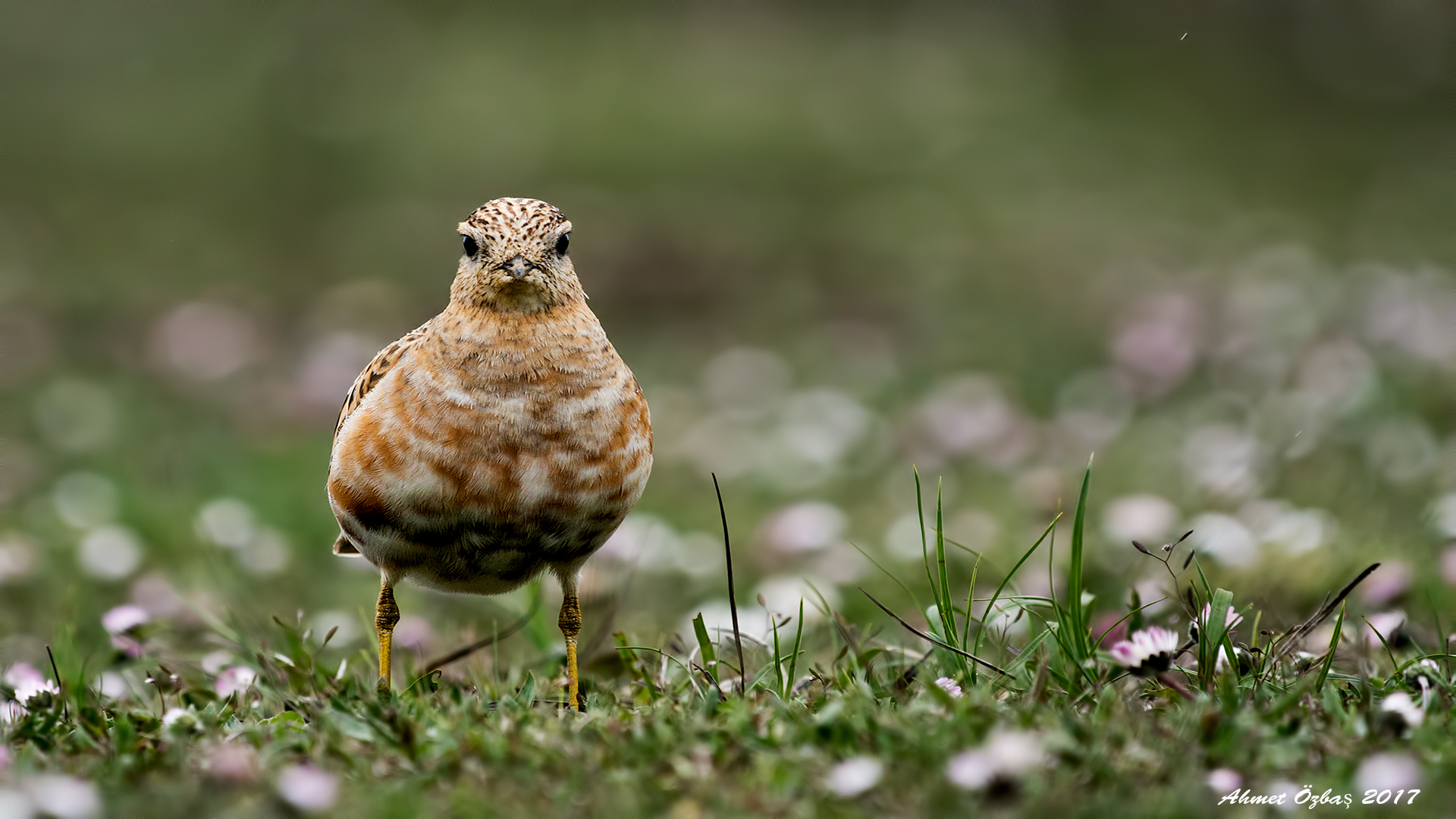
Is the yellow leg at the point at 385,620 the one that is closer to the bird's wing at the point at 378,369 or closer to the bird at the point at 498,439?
the bird at the point at 498,439

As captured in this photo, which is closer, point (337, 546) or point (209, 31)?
point (337, 546)

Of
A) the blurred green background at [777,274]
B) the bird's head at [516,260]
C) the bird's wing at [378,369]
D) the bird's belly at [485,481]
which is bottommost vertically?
the bird's belly at [485,481]

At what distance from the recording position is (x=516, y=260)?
465cm

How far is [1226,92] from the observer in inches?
658

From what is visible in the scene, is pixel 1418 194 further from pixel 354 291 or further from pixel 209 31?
pixel 209 31

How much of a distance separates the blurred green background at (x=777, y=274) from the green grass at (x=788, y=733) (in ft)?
2.75

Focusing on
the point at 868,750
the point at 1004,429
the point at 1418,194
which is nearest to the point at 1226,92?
the point at 1418,194

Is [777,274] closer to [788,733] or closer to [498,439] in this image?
[498,439]

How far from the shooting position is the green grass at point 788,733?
333 cm

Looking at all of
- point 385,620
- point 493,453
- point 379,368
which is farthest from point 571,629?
point 379,368

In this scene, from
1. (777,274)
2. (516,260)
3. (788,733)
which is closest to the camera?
(788,733)

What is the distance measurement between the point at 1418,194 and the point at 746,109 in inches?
272

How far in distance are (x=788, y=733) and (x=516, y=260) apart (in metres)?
1.83

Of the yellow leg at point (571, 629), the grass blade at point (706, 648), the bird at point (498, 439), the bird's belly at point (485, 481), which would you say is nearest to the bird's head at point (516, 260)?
the bird at point (498, 439)
